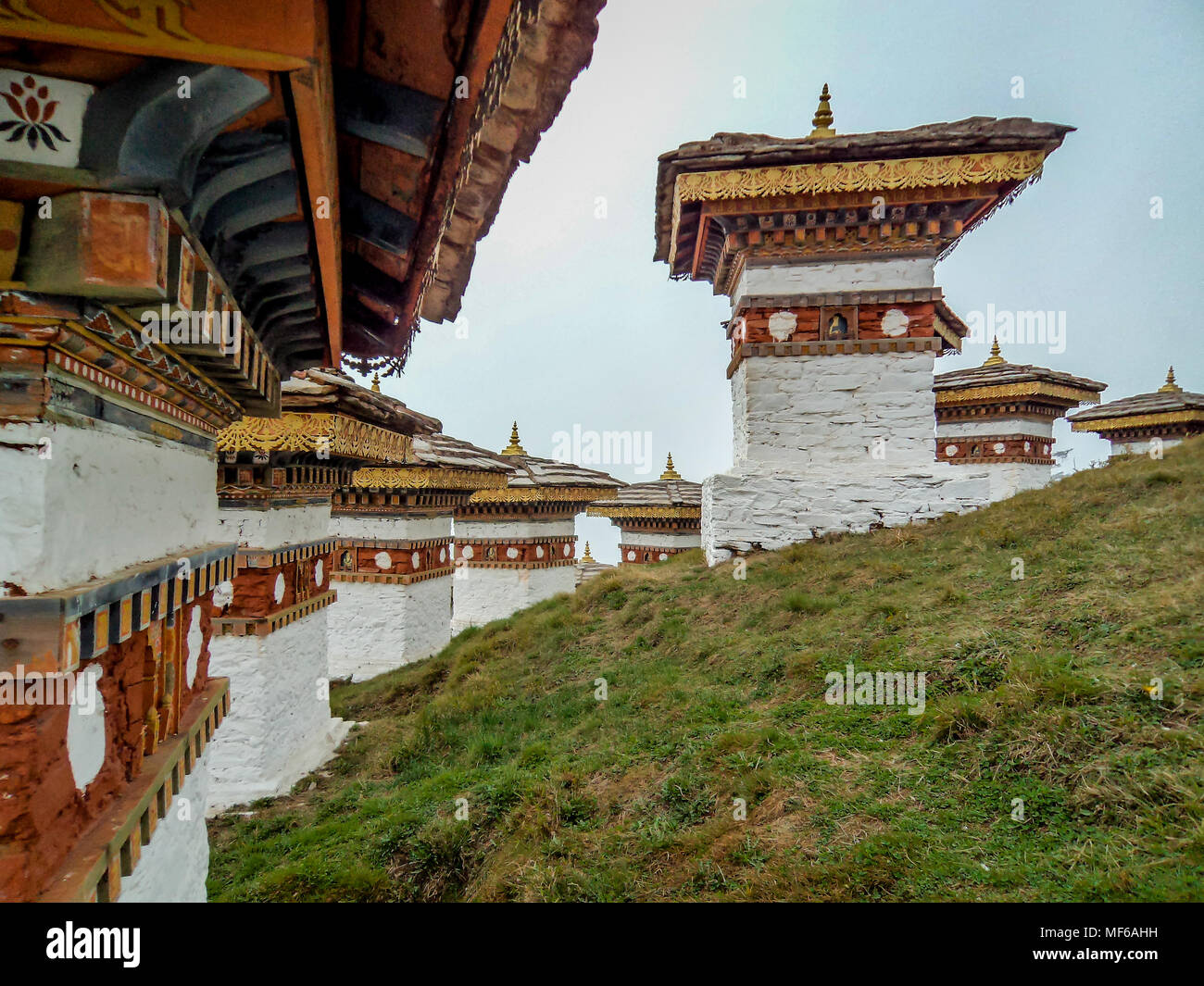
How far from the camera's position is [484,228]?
6.43 feet

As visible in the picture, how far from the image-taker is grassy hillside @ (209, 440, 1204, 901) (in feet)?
7.45

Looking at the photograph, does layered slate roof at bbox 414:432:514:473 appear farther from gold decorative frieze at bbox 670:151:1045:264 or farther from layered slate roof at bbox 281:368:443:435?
gold decorative frieze at bbox 670:151:1045:264

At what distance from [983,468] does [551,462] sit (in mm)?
9764

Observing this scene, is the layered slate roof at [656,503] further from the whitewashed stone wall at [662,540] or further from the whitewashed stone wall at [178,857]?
the whitewashed stone wall at [178,857]

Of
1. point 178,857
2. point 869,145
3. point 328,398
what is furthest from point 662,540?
point 178,857

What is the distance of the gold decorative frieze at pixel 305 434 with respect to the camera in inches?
150

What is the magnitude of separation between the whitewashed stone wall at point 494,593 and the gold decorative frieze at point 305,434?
8.59 metres

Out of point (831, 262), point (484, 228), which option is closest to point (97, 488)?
point (484, 228)

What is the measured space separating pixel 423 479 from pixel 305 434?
15.6 ft

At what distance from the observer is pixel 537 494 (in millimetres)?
12453

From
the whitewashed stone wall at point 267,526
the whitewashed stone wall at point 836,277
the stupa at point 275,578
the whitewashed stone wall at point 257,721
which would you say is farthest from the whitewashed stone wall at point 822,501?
the whitewashed stone wall at point 257,721

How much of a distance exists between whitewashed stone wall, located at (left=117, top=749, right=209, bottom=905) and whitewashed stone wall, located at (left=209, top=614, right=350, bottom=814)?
2.85m

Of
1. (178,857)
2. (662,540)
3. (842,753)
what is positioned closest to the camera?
(178,857)

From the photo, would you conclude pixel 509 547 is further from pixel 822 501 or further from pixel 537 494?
pixel 822 501
